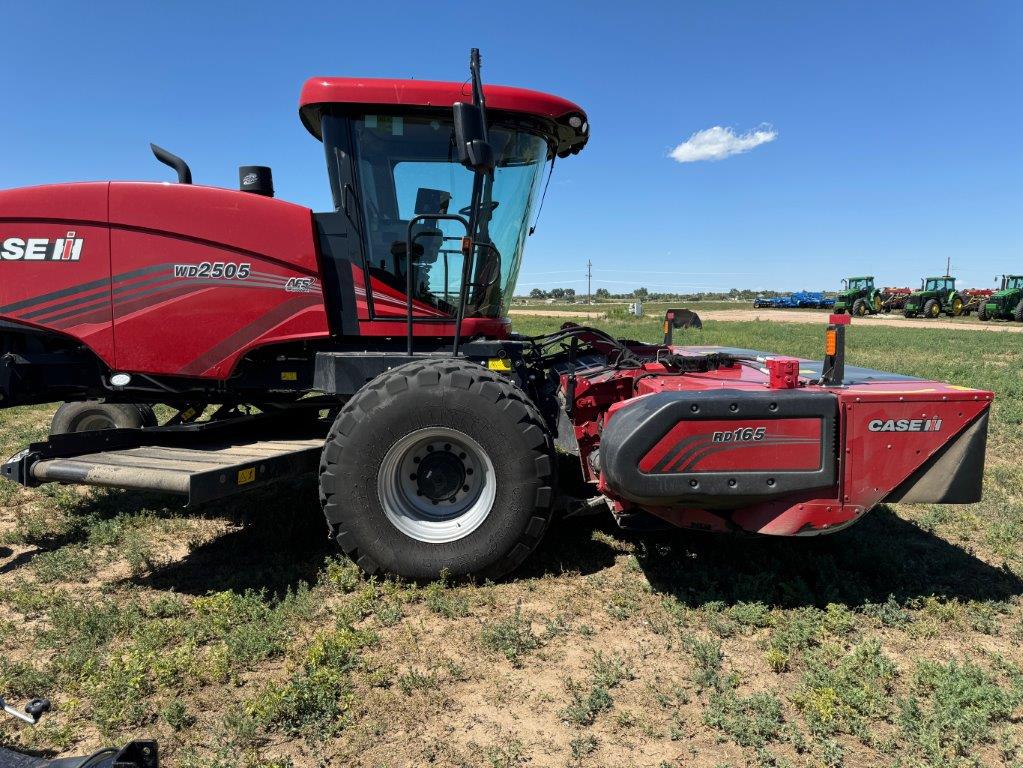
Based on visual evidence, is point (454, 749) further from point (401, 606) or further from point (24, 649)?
point (24, 649)

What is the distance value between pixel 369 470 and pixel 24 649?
1.71 meters

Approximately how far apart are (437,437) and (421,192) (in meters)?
1.55

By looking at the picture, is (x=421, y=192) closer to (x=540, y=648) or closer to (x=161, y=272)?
(x=161, y=272)

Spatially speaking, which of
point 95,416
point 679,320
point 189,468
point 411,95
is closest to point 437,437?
point 189,468

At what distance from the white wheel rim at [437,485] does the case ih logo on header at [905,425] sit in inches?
73.7

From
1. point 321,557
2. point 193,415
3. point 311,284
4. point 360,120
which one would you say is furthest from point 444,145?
point 193,415

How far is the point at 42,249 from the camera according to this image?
3967mm

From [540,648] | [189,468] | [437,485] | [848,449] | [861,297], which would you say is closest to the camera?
[540,648]

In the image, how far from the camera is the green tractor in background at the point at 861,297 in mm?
38438

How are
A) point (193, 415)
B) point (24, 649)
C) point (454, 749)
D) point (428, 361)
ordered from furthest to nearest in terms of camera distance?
point (193, 415)
point (428, 361)
point (24, 649)
point (454, 749)

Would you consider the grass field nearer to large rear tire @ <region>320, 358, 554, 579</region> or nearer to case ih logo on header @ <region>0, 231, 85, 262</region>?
large rear tire @ <region>320, 358, 554, 579</region>

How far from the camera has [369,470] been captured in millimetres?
3400

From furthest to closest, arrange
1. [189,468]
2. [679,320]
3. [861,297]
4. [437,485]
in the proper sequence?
[861,297] → [679,320] → [437,485] → [189,468]

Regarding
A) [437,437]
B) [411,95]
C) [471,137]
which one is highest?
[411,95]
